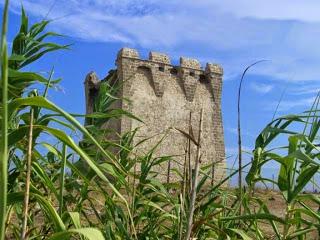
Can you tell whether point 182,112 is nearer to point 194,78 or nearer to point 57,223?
point 194,78

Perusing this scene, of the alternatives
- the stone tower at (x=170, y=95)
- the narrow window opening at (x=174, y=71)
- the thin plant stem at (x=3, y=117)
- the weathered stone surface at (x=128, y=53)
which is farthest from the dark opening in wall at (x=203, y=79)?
Answer: the thin plant stem at (x=3, y=117)

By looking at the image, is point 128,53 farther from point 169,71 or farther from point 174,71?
point 174,71

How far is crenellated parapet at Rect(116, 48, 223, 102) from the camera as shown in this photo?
1797 centimetres

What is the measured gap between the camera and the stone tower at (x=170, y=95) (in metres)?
17.9

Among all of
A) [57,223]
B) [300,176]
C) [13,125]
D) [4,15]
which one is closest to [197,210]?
[300,176]

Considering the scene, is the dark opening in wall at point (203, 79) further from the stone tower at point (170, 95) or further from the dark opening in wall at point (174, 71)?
the dark opening in wall at point (174, 71)

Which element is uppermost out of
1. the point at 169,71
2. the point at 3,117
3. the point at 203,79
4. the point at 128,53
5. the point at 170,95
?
the point at 128,53

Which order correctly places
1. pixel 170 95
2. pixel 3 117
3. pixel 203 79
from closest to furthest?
pixel 3 117
pixel 170 95
pixel 203 79

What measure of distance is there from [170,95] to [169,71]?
0.91 metres

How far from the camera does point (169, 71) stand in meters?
18.8

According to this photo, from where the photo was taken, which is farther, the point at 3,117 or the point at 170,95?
the point at 170,95

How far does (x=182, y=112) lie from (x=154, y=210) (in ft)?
56.0

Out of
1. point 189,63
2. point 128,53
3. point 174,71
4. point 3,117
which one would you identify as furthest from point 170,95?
point 3,117

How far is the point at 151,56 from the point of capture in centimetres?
1858
